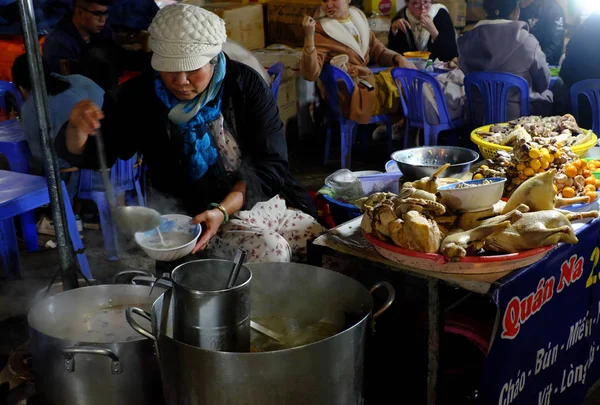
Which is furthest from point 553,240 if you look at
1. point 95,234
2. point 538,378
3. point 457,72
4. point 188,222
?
point 457,72

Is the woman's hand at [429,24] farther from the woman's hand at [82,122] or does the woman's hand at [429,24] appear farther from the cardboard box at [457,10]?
the woman's hand at [82,122]

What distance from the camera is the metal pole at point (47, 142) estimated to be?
6.00 feet

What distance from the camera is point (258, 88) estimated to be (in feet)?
9.00

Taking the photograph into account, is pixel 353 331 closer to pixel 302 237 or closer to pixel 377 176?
pixel 302 237

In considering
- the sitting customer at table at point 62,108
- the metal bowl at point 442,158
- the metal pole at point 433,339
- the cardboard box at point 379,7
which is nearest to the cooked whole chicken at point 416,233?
the metal pole at point 433,339

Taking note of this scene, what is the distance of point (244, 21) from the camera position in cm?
713

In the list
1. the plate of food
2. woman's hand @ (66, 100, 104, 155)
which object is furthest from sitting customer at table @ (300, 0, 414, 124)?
the plate of food

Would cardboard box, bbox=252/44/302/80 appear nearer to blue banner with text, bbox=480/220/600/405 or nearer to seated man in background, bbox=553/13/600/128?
seated man in background, bbox=553/13/600/128

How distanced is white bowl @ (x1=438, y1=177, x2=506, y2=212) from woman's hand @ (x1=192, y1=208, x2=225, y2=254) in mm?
968

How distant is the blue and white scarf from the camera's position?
2.60 metres

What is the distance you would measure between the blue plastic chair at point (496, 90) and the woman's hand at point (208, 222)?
3190mm

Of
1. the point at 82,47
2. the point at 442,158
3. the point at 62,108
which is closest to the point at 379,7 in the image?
the point at 82,47

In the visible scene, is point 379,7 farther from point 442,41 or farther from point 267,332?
point 267,332

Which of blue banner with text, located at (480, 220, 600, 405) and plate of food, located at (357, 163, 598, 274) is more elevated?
plate of food, located at (357, 163, 598, 274)
